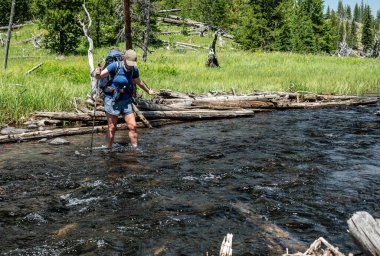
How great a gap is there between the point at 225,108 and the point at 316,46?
5473cm

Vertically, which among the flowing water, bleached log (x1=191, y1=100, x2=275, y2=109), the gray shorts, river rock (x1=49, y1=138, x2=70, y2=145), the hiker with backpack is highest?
the hiker with backpack

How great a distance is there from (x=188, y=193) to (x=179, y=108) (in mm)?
7610

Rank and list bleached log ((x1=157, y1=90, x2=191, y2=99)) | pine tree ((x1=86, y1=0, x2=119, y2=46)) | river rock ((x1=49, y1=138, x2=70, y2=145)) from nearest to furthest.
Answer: river rock ((x1=49, y1=138, x2=70, y2=145)), bleached log ((x1=157, y1=90, x2=191, y2=99)), pine tree ((x1=86, y1=0, x2=119, y2=46))

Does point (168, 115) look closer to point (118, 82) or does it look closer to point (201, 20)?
point (118, 82)

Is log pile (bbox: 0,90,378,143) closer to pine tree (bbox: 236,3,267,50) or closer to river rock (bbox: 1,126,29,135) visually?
river rock (bbox: 1,126,29,135)

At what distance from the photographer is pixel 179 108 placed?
14328mm

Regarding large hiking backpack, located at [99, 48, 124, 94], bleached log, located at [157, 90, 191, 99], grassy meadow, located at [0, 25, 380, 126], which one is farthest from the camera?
bleached log, located at [157, 90, 191, 99]

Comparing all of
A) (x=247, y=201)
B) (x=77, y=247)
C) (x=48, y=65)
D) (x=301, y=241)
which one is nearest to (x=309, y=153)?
(x=247, y=201)

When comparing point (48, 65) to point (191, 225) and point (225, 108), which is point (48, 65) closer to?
point (225, 108)

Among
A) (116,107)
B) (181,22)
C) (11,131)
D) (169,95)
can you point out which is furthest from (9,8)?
(116,107)

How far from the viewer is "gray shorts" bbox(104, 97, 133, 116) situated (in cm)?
978

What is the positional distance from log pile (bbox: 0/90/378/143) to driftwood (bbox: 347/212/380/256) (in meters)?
8.16

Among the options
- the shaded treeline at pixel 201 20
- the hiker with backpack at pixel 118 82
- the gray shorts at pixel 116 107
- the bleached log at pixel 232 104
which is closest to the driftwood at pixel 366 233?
the hiker with backpack at pixel 118 82

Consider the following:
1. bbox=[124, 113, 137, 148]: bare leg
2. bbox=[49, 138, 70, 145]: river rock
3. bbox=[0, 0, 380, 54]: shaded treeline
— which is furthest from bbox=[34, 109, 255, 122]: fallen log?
bbox=[0, 0, 380, 54]: shaded treeline
